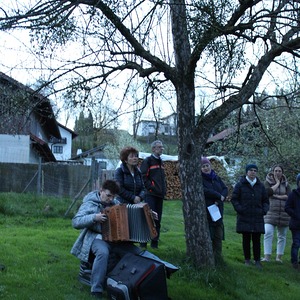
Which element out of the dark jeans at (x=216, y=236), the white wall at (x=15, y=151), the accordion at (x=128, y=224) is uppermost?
the white wall at (x=15, y=151)

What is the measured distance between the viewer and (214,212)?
8.08m

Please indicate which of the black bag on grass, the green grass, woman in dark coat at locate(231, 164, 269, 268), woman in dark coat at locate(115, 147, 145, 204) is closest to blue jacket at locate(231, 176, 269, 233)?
woman in dark coat at locate(231, 164, 269, 268)

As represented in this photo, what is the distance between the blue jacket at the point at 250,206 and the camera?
27.8ft

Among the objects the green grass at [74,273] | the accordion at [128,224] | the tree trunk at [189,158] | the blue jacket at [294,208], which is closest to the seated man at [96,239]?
the accordion at [128,224]

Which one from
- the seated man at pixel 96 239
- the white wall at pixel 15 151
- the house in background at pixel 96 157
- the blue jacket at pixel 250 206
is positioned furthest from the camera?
the house in background at pixel 96 157

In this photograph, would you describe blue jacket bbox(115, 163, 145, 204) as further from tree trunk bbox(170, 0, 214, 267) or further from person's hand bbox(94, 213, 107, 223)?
person's hand bbox(94, 213, 107, 223)

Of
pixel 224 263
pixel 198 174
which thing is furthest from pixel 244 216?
pixel 198 174

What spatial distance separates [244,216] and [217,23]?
366 centimetres

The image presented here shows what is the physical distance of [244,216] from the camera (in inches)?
336

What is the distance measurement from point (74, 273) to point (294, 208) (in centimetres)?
425

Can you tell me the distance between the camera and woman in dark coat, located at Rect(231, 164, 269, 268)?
8.49 metres

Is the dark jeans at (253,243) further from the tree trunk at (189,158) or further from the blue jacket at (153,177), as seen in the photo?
the blue jacket at (153,177)

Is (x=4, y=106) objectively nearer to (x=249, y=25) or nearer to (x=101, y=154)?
(x=249, y=25)

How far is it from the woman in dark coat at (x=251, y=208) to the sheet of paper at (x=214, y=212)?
1.80 feet
